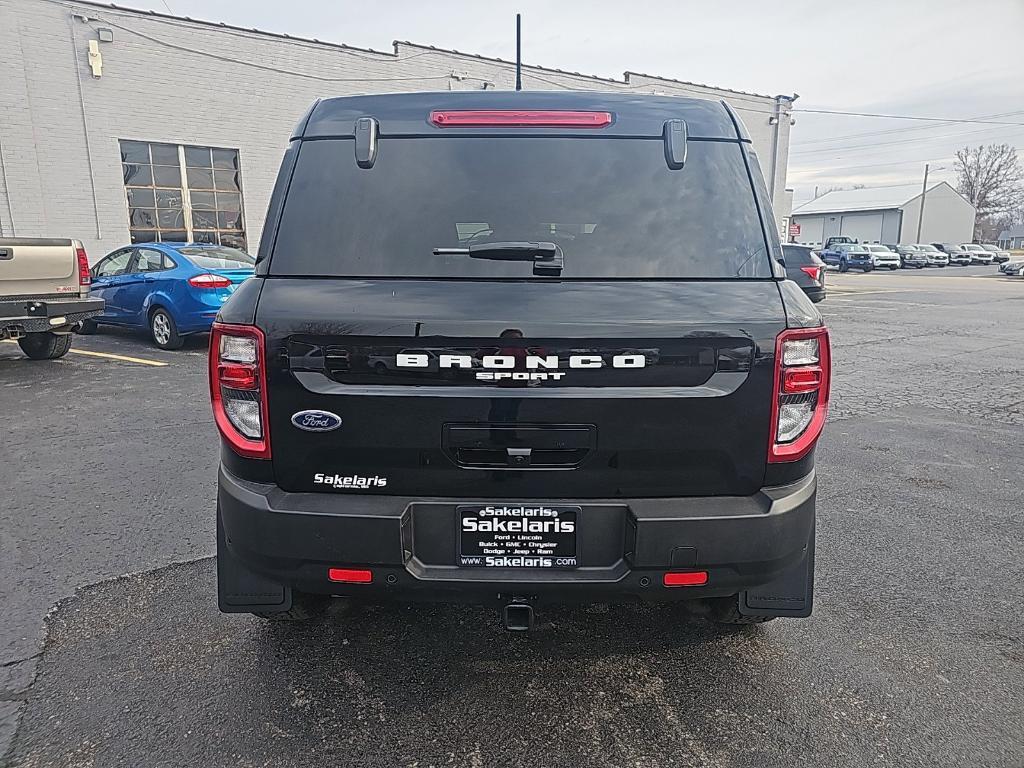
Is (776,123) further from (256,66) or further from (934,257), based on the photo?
(934,257)

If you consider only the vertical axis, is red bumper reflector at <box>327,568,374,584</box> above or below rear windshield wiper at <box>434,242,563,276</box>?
below

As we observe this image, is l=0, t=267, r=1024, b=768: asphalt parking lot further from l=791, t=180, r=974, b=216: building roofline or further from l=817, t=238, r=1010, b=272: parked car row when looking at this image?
l=791, t=180, r=974, b=216: building roofline

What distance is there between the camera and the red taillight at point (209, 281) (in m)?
9.69

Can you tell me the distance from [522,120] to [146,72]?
15865 millimetres

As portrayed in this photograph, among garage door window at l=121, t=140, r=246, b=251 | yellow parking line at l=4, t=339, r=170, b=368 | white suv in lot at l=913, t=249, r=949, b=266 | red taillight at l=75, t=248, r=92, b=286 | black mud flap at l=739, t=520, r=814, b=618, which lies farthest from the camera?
white suv in lot at l=913, t=249, r=949, b=266

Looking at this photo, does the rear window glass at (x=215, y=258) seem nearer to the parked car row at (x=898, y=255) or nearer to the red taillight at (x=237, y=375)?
the red taillight at (x=237, y=375)

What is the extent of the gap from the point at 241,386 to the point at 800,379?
173 centimetres

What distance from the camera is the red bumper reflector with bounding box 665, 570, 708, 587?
7.16 feet

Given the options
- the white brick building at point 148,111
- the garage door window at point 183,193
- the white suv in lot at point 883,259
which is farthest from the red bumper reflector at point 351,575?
the white suv in lot at point 883,259

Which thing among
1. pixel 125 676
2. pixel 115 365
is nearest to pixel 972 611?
pixel 125 676

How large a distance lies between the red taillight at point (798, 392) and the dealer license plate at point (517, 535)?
68 cm

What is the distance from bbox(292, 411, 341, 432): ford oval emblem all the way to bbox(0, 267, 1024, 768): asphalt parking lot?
3.40 feet

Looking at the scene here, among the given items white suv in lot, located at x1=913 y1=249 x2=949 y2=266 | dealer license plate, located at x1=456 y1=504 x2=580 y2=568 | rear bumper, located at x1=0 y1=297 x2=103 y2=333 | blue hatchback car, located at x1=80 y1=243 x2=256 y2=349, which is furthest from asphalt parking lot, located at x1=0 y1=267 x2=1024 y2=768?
white suv in lot, located at x1=913 y1=249 x2=949 y2=266

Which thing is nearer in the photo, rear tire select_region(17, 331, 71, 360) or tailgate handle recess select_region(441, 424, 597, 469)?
tailgate handle recess select_region(441, 424, 597, 469)
